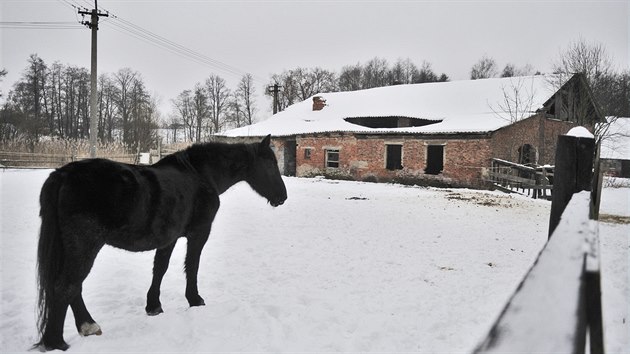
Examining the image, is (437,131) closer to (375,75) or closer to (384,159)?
(384,159)

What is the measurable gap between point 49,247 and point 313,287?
2895 millimetres

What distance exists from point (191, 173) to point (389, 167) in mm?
20344

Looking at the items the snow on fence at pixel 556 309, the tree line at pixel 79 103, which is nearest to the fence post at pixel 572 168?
the snow on fence at pixel 556 309

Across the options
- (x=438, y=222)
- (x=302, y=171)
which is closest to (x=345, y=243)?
(x=438, y=222)

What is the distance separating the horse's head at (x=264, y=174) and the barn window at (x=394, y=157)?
1902 centimetres

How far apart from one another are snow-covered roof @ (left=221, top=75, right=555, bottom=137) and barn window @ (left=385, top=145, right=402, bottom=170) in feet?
4.26

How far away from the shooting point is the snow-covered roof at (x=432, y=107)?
21891 mm

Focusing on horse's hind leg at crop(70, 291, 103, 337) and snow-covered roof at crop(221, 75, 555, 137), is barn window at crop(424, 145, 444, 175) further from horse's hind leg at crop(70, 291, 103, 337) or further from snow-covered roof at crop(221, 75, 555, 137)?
horse's hind leg at crop(70, 291, 103, 337)

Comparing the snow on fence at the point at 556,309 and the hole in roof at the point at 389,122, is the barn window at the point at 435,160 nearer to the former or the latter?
the hole in roof at the point at 389,122

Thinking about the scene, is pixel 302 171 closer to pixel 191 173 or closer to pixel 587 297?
pixel 191 173

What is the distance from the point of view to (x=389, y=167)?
23.1 metres

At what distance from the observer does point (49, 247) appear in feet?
8.59

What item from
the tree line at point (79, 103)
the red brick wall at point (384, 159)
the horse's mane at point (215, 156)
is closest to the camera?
the horse's mane at point (215, 156)

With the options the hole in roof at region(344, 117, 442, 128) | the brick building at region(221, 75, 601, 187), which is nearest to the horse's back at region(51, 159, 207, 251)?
the brick building at region(221, 75, 601, 187)
